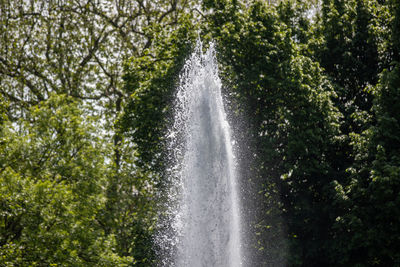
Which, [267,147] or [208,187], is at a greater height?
[267,147]

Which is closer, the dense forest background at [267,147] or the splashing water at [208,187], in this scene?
the splashing water at [208,187]

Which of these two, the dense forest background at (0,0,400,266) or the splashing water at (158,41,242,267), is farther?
the dense forest background at (0,0,400,266)

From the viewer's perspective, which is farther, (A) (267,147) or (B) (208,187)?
(A) (267,147)

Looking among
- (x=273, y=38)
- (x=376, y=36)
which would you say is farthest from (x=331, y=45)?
(x=273, y=38)

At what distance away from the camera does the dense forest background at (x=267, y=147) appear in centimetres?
1335

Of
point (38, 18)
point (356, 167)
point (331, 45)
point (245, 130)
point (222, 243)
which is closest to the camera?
point (222, 243)

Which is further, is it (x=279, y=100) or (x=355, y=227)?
(x=279, y=100)

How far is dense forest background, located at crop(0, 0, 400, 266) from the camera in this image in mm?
13352

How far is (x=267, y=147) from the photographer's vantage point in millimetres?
14953

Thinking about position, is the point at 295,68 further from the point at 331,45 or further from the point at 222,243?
the point at 222,243

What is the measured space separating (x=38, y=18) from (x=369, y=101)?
1600 centimetres

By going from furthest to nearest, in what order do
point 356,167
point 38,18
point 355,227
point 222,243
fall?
point 38,18, point 356,167, point 355,227, point 222,243

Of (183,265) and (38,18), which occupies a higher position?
(38,18)

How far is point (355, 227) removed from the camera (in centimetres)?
1288
